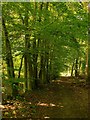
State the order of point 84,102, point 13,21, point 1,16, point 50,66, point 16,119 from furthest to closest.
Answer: point 50,66 < point 84,102 < point 13,21 < point 1,16 < point 16,119

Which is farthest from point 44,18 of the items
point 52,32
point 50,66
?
point 50,66

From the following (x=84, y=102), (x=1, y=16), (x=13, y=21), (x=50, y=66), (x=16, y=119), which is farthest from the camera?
(x=50, y=66)

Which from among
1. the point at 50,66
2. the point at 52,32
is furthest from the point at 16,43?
the point at 50,66

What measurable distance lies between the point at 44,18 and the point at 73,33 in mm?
1575

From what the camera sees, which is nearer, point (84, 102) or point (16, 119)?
point (16, 119)

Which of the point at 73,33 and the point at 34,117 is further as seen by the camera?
the point at 73,33

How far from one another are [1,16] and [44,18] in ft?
6.75

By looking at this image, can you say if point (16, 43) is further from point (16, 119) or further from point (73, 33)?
point (16, 119)

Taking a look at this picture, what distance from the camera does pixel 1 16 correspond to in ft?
35.0

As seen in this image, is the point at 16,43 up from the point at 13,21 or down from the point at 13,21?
down

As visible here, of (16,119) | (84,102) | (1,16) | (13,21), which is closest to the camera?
(16,119)

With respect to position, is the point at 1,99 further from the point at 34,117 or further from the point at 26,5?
the point at 26,5

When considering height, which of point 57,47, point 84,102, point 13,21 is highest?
point 13,21

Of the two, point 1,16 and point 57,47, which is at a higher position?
point 1,16
